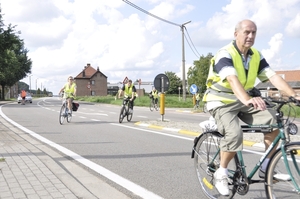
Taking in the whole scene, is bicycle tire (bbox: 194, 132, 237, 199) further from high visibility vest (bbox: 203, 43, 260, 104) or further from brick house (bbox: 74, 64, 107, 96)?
brick house (bbox: 74, 64, 107, 96)

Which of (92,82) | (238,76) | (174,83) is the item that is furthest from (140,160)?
(174,83)

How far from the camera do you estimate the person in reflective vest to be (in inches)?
144

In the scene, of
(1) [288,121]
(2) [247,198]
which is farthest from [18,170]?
(1) [288,121]

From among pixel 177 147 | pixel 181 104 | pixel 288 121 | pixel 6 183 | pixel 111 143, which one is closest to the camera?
pixel 288 121

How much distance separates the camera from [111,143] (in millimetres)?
9062

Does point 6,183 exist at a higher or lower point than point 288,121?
lower

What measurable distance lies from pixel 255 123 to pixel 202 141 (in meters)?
0.81

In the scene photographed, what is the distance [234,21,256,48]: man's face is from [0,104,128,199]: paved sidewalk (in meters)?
2.12

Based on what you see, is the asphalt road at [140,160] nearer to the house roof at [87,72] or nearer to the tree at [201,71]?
the tree at [201,71]

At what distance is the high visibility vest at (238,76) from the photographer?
377 cm

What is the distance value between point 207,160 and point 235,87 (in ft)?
3.89

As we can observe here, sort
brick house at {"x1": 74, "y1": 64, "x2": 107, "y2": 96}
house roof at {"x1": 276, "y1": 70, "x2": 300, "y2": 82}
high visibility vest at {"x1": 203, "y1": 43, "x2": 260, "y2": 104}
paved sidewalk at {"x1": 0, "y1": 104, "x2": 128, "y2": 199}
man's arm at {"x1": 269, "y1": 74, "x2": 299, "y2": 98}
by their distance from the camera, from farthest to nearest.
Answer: brick house at {"x1": 74, "y1": 64, "x2": 107, "y2": 96} < house roof at {"x1": 276, "y1": 70, "x2": 300, "y2": 82} < paved sidewalk at {"x1": 0, "y1": 104, "x2": 128, "y2": 199} < high visibility vest at {"x1": 203, "y1": 43, "x2": 260, "y2": 104} < man's arm at {"x1": 269, "y1": 74, "x2": 299, "y2": 98}

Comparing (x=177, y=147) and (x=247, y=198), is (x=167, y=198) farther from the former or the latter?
(x=177, y=147)

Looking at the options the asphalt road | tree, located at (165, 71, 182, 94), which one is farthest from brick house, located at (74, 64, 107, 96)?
the asphalt road
